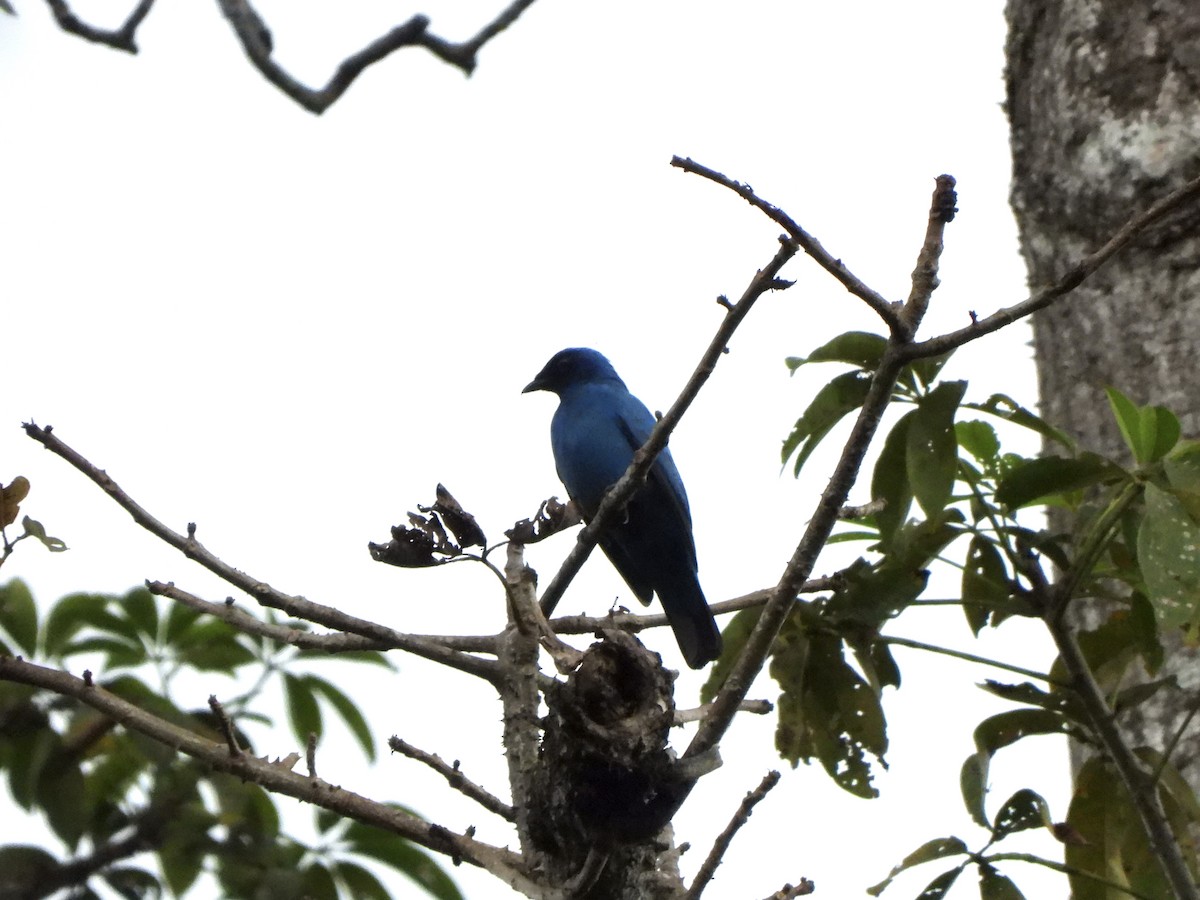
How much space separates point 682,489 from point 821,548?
4100 millimetres

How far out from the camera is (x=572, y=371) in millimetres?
8250

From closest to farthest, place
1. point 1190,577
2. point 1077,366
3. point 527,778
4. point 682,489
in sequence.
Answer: point 527,778
point 1190,577
point 1077,366
point 682,489

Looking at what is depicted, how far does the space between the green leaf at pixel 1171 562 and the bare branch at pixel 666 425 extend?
94 cm

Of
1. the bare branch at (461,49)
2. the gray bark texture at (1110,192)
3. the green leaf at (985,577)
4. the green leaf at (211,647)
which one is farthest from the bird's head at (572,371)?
the bare branch at (461,49)

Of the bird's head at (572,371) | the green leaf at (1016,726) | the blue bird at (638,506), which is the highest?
the bird's head at (572,371)

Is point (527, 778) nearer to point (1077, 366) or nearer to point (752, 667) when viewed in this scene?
point (752, 667)

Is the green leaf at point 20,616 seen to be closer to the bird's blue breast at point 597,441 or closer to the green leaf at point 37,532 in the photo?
the green leaf at point 37,532

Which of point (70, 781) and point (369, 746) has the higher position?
point (369, 746)

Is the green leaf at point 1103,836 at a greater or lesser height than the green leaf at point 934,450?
lesser

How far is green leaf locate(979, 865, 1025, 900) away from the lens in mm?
3701

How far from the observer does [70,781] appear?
3.53 m

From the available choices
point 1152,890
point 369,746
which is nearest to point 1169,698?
point 1152,890

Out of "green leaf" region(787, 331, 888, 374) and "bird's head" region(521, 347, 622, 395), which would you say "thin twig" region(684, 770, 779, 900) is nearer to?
"green leaf" region(787, 331, 888, 374)

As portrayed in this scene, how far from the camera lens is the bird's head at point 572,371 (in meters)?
8.22
